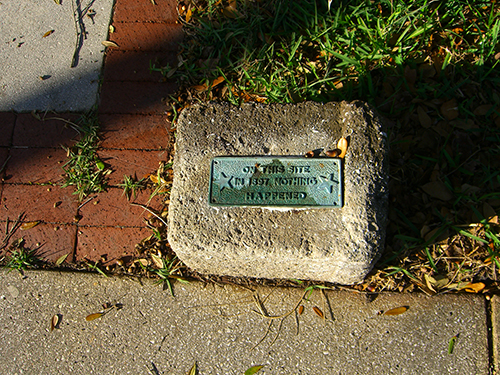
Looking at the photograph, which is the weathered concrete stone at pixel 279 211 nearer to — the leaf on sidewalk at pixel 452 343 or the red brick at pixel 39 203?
the leaf on sidewalk at pixel 452 343

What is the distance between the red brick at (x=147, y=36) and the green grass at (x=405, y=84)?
3.5 inches

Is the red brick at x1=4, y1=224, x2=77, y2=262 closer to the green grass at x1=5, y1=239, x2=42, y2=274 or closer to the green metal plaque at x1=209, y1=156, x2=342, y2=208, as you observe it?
the green grass at x1=5, y1=239, x2=42, y2=274

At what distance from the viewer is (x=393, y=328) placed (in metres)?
1.80

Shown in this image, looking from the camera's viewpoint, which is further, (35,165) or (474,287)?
(35,165)

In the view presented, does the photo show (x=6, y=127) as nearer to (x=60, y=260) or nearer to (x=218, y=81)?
(x=60, y=260)

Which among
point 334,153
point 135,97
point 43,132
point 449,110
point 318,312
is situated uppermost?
point 135,97

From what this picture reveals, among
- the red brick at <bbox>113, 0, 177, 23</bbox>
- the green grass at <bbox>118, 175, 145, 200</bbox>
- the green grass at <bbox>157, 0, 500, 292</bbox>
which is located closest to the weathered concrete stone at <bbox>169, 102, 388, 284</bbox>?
the green grass at <bbox>157, 0, 500, 292</bbox>

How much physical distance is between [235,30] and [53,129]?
1.31 meters

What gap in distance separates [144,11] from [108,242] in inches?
63.7

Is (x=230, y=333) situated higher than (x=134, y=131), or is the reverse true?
(x=134, y=131)

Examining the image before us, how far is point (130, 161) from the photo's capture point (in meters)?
2.22

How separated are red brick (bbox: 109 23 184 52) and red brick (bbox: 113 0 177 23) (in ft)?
0.16

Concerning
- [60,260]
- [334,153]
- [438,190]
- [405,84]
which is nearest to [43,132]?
[60,260]

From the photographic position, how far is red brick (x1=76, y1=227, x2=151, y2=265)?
205 cm
